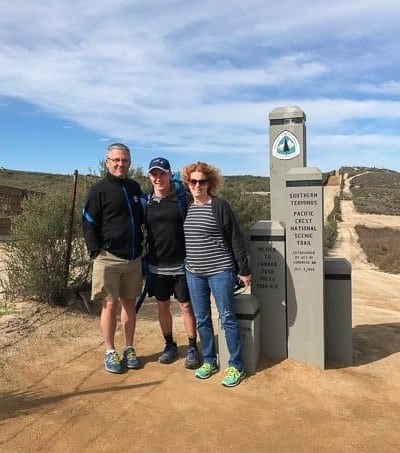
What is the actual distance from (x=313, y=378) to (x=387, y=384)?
0.62 meters

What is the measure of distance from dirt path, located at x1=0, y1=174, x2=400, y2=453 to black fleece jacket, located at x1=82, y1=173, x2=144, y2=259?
1.14m

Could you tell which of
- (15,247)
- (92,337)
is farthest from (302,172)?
(15,247)

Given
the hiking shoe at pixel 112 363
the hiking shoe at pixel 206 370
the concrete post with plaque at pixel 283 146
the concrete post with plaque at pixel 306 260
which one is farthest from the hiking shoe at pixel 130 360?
the concrete post with plaque at pixel 283 146

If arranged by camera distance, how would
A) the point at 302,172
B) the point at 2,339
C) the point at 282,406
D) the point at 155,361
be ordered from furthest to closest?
the point at 2,339
the point at 155,361
the point at 302,172
the point at 282,406

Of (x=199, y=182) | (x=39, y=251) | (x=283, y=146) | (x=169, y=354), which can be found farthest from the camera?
(x=39, y=251)

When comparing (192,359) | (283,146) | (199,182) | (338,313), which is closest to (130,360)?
(192,359)

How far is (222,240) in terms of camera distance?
14.1 ft

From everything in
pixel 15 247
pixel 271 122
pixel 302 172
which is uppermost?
pixel 271 122

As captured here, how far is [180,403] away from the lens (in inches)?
157

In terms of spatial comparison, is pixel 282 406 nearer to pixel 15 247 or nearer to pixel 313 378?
pixel 313 378

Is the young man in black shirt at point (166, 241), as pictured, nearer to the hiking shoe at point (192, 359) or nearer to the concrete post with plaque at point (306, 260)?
the hiking shoe at point (192, 359)

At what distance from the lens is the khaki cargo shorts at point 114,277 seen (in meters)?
4.57

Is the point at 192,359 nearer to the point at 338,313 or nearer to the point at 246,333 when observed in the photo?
the point at 246,333

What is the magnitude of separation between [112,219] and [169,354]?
55.9 inches
